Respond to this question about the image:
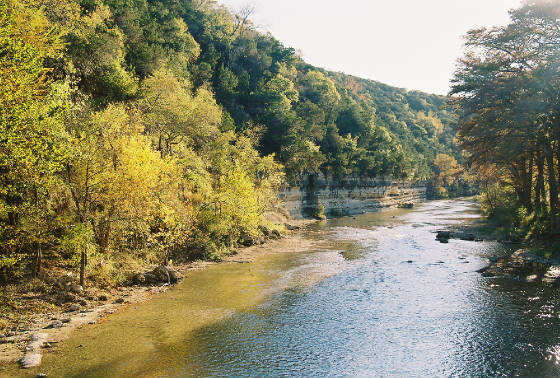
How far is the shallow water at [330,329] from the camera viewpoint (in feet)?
52.2

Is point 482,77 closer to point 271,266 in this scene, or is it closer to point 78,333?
point 271,266

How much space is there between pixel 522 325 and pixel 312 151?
63328 millimetres

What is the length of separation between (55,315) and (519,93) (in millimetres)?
42113

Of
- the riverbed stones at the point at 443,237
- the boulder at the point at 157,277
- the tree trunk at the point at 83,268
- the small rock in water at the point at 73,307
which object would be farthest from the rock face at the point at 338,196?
the small rock in water at the point at 73,307

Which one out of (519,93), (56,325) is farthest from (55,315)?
(519,93)

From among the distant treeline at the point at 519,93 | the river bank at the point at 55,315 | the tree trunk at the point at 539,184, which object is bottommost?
the river bank at the point at 55,315

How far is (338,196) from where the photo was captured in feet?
306

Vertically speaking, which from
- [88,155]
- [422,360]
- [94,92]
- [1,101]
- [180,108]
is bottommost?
[422,360]

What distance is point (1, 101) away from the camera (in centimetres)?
1717

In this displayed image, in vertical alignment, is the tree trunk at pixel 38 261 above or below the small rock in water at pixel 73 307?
above

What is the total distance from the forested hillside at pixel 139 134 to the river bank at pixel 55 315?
1983mm

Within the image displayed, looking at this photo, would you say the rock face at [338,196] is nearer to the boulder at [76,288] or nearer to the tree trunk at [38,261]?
the boulder at [76,288]

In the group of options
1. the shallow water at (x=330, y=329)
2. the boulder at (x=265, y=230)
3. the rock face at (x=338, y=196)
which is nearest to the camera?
the shallow water at (x=330, y=329)

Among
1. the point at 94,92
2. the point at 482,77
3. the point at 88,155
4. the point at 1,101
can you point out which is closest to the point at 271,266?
the point at 88,155
